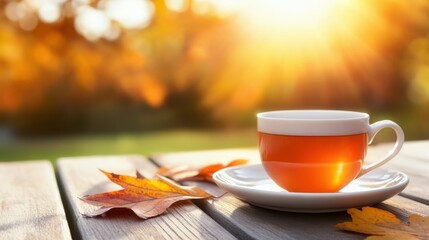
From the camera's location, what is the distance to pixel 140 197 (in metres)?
0.85

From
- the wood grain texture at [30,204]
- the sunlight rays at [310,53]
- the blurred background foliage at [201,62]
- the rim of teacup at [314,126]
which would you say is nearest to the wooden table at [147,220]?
the wood grain texture at [30,204]

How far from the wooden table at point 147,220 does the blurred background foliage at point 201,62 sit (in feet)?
11.7

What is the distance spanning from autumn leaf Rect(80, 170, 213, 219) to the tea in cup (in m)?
0.14

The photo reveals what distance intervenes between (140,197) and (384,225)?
34 cm

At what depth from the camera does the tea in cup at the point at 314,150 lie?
84 cm

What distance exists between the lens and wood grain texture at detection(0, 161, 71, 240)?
75cm

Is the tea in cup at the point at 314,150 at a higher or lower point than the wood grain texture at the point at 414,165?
higher

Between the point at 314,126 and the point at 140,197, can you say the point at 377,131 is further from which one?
the point at 140,197

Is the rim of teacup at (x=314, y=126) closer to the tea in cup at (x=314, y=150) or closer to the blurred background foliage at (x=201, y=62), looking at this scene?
the tea in cup at (x=314, y=150)

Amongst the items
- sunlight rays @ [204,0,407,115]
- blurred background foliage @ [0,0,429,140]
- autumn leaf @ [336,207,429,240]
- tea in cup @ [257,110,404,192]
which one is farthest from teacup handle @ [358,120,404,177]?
sunlight rays @ [204,0,407,115]

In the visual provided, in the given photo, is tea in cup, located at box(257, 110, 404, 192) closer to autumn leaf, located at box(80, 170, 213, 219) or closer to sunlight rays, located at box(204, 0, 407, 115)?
autumn leaf, located at box(80, 170, 213, 219)

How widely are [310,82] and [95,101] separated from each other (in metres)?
2.36

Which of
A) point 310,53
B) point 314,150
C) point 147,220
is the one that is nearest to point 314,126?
point 314,150

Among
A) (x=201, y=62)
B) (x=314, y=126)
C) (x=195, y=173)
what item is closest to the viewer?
(x=314, y=126)
